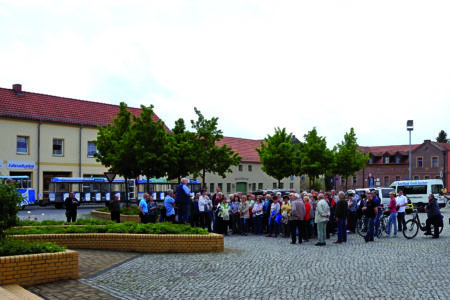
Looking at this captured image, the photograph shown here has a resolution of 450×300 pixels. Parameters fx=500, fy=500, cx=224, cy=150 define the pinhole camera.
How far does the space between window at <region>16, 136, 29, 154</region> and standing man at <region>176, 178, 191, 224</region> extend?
3028 cm

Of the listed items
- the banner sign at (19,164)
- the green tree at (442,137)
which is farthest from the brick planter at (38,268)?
the green tree at (442,137)

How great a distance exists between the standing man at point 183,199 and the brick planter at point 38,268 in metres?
7.50

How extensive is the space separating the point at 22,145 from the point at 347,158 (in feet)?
111

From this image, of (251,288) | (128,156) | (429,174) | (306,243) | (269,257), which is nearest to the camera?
(251,288)

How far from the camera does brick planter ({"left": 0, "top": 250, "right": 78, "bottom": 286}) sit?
8.21 meters

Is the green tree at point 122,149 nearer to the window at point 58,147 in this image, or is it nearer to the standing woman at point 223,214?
the standing woman at point 223,214

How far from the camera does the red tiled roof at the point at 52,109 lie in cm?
4356

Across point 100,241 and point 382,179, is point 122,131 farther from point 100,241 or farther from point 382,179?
point 382,179

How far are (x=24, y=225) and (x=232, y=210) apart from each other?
7.96m

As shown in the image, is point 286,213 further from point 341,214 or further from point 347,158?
point 347,158

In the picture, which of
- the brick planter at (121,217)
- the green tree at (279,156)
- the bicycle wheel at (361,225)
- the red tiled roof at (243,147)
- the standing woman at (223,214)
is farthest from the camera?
the red tiled roof at (243,147)

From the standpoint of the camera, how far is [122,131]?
33.2 metres

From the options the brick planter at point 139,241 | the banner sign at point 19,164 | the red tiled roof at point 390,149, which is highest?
the red tiled roof at point 390,149

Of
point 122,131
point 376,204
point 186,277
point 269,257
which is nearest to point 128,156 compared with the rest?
point 122,131
